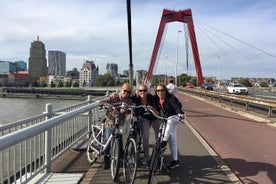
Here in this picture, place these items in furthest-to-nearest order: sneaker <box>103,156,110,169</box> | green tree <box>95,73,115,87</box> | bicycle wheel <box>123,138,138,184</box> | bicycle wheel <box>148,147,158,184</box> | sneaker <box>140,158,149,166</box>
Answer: green tree <box>95,73,115,87</box> → sneaker <box>140,158,149,166</box> → sneaker <box>103,156,110,169</box> → bicycle wheel <box>123,138,138,184</box> → bicycle wheel <box>148,147,158,184</box>

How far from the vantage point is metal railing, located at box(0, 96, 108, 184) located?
4370 millimetres

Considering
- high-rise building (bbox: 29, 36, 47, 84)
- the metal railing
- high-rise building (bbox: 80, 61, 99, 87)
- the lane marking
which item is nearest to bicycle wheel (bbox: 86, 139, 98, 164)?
the metal railing

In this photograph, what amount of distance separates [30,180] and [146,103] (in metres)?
2.34

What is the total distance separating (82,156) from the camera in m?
7.87

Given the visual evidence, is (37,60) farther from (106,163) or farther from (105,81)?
(106,163)

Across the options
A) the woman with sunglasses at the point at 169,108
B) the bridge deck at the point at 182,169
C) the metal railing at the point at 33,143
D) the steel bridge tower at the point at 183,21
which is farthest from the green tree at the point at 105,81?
the woman with sunglasses at the point at 169,108

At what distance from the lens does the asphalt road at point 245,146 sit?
261 inches

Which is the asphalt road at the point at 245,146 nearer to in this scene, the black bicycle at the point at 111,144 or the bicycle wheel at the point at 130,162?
the bicycle wheel at the point at 130,162

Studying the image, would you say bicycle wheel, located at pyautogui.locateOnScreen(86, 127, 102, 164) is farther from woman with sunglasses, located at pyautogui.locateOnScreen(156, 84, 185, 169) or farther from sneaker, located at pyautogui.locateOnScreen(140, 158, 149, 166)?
woman with sunglasses, located at pyautogui.locateOnScreen(156, 84, 185, 169)

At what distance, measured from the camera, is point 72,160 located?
748 cm

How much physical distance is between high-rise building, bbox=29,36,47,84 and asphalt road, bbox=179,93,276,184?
174 meters

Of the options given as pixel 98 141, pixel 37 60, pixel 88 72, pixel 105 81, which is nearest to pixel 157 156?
pixel 98 141

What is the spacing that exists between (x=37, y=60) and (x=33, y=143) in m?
185

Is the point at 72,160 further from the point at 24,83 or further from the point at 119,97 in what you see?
the point at 24,83
